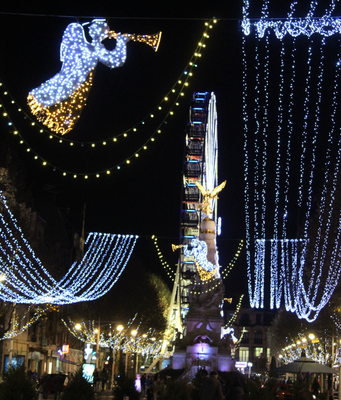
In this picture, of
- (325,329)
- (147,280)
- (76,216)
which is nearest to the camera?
(325,329)

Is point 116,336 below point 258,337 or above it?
below

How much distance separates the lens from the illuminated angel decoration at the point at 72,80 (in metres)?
13.7

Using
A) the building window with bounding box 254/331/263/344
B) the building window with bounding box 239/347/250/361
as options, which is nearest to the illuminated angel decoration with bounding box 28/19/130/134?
the building window with bounding box 239/347/250/361

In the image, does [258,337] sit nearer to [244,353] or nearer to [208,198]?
[244,353]

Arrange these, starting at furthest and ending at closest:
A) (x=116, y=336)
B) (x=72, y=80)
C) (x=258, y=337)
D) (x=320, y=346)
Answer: (x=258, y=337), (x=320, y=346), (x=116, y=336), (x=72, y=80)

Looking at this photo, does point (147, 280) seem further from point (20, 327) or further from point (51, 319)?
point (20, 327)

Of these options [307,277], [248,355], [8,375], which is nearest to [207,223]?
[307,277]

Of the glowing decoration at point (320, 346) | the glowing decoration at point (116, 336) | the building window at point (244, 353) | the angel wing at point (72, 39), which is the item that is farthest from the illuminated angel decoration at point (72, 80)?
the building window at point (244, 353)

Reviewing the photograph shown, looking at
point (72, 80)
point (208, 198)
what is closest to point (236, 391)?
point (72, 80)

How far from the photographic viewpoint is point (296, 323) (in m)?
71.4

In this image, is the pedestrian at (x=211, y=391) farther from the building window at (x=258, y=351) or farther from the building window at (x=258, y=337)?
the building window at (x=258, y=337)

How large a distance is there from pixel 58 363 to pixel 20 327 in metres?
15.5

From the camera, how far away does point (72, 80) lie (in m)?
13.7

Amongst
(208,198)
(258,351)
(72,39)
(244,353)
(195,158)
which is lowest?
(244,353)
